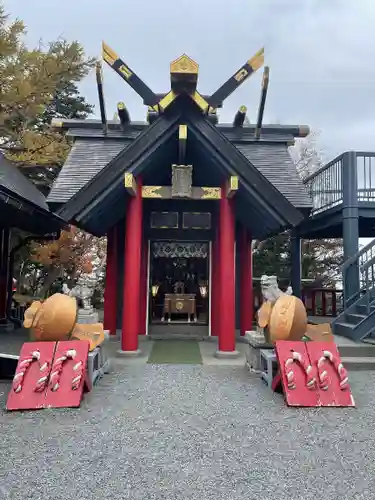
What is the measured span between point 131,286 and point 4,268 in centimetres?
550

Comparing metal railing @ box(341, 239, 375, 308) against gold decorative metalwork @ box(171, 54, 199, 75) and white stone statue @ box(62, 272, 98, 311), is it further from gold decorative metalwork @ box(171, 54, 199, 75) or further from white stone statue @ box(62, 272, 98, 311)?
white stone statue @ box(62, 272, 98, 311)

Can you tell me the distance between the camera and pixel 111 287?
8.62 meters

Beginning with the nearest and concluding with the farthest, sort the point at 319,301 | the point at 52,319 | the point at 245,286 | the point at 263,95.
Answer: the point at 52,319 → the point at 263,95 → the point at 245,286 → the point at 319,301

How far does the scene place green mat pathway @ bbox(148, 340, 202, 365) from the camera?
6.23m

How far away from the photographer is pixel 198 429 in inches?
139

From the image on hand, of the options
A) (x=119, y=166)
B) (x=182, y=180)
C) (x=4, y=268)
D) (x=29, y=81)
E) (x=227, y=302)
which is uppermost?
(x=29, y=81)

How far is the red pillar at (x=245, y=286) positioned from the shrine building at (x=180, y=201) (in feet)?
0.08

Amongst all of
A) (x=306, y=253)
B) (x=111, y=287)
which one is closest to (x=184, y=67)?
(x=111, y=287)

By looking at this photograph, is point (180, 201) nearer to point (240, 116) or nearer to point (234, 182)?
point (234, 182)

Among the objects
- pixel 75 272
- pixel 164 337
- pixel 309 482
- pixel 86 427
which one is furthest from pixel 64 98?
pixel 309 482

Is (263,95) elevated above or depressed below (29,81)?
below

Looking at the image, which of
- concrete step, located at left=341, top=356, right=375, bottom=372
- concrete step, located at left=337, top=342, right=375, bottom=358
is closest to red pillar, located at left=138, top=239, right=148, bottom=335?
concrete step, located at left=337, top=342, right=375, bottom=358

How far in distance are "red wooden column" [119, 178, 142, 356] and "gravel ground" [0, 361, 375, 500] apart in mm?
1776

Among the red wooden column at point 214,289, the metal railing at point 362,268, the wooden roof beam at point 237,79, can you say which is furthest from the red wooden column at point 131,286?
the metal railing at point 362,268
